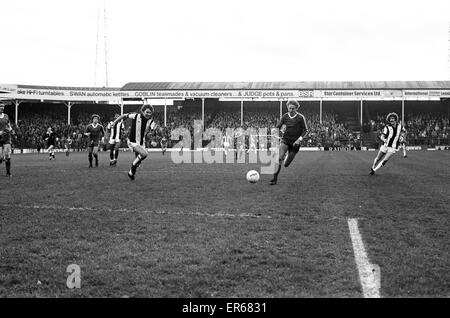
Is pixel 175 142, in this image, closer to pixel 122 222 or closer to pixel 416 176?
pixel 416 176

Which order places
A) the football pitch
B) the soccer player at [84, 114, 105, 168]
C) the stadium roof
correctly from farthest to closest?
the stadium roof, the soccer player at [84, 114, 105, 168], the football pitch

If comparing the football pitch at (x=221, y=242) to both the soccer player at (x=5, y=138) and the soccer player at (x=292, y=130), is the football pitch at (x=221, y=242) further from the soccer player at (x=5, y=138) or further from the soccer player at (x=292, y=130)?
the soccer player at (x=5, y=138)

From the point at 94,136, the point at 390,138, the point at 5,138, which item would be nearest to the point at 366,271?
the point at 390,138

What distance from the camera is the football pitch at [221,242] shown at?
4.27 m

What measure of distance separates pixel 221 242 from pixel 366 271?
70.9 inches

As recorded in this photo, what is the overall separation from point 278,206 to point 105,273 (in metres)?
4.51

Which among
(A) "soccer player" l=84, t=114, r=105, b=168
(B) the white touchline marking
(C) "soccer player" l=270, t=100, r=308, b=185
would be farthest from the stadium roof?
(B) the white touchline marking

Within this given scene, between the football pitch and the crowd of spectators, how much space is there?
34.6 metres

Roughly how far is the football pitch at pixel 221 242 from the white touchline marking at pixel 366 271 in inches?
1.9

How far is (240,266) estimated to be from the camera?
483 centimetres

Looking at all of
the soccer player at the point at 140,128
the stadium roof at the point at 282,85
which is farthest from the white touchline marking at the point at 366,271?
the stadium roof at the point at 282,85

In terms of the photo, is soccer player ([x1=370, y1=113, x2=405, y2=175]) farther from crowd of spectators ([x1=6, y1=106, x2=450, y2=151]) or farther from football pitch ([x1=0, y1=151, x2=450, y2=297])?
crowd of spectators ([x1=6, y1=106, x2=450, y2=151])

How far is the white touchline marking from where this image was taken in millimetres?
4095

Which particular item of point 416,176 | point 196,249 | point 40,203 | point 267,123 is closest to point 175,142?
point 267,123
